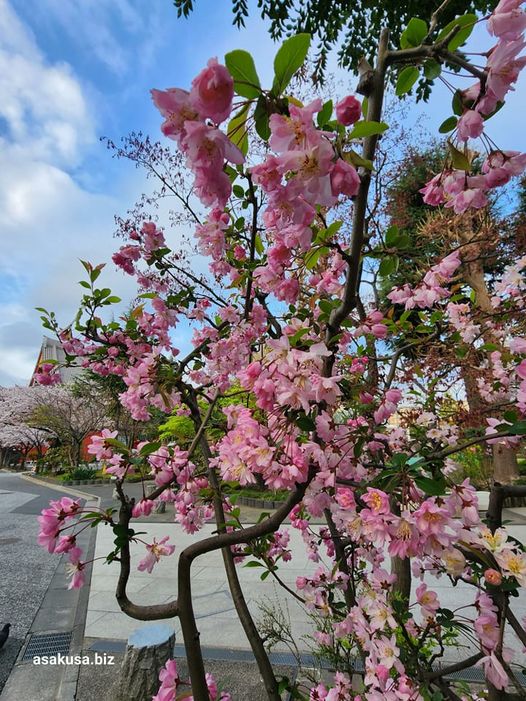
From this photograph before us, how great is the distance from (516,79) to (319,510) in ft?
4.05

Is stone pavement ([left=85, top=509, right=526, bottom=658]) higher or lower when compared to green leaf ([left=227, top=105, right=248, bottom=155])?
lower

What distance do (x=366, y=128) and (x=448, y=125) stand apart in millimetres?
258

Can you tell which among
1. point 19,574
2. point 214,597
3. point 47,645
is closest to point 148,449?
point 47,645

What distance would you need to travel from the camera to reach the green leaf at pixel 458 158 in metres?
0.76

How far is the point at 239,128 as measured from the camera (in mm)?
645

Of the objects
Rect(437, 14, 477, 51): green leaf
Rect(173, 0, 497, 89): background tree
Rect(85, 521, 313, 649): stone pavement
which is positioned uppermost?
Rect(173, 0, 497, 89): background tree

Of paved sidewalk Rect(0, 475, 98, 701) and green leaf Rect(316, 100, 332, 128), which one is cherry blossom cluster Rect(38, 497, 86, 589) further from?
paved sidewalk Rect(0, 475, 98, 701)

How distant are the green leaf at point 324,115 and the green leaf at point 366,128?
2.0 inches

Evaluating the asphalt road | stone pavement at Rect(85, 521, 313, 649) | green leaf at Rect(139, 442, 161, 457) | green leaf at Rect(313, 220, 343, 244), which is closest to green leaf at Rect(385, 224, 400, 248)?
green leaf at Rect(313, 220, 343, 244)

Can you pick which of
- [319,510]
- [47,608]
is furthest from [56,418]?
[319,510]

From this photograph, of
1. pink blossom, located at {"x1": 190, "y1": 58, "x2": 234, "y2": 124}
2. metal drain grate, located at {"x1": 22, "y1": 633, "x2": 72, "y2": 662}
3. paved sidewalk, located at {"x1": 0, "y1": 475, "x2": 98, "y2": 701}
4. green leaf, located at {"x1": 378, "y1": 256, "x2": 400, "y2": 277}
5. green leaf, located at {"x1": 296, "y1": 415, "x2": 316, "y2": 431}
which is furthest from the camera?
metal drain grate, located at {"x1": 22, "y1": 633, "x2": 72, "y2": 662}

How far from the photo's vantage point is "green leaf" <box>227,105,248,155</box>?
24.6 inches

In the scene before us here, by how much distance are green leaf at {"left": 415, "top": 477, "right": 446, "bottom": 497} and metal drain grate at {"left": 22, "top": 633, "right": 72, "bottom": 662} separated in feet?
11.3

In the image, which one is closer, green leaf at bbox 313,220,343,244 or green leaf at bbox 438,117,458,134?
green leaf at bbox 438,117,458,134
